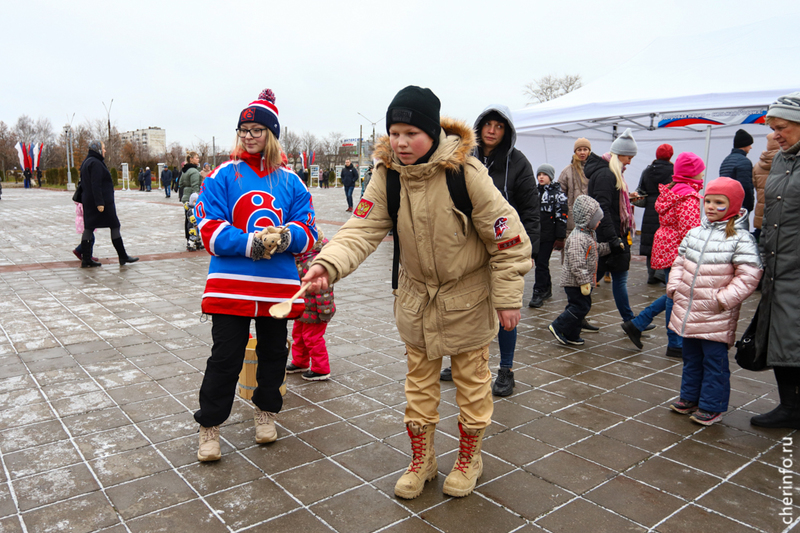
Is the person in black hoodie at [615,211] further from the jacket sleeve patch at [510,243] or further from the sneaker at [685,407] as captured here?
the jacket sleeve patch at [510,243]

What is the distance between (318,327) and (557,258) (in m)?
7.15

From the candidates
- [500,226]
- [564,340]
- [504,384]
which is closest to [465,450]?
[500,226]

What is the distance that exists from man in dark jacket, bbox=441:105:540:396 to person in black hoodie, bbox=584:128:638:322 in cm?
174

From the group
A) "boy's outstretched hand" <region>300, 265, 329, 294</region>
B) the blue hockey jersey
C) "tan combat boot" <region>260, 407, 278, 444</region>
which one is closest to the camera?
"boy's outstretched hand" <region>300, 265, 329, 294</region>

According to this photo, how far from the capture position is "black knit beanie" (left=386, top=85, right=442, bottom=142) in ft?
8.00

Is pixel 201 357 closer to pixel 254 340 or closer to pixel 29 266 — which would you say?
pixel 254 340

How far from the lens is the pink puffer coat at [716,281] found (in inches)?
138

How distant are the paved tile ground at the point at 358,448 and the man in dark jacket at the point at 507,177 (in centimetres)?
25

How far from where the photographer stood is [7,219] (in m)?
17.3

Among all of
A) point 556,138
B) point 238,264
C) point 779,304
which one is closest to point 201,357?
point 238,264

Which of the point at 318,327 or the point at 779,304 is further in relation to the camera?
the point at 318,327

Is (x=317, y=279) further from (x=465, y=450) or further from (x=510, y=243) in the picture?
(x=465, y=450)

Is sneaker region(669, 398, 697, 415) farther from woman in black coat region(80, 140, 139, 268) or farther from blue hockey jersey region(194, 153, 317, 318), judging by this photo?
woman in black coat region(80, 140, 139, 268)

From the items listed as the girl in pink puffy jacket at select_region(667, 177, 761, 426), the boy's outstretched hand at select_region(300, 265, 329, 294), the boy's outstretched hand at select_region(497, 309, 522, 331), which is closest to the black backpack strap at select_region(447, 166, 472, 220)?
the boy's outstretched hand at select_region(497, 309, 522, 331)
